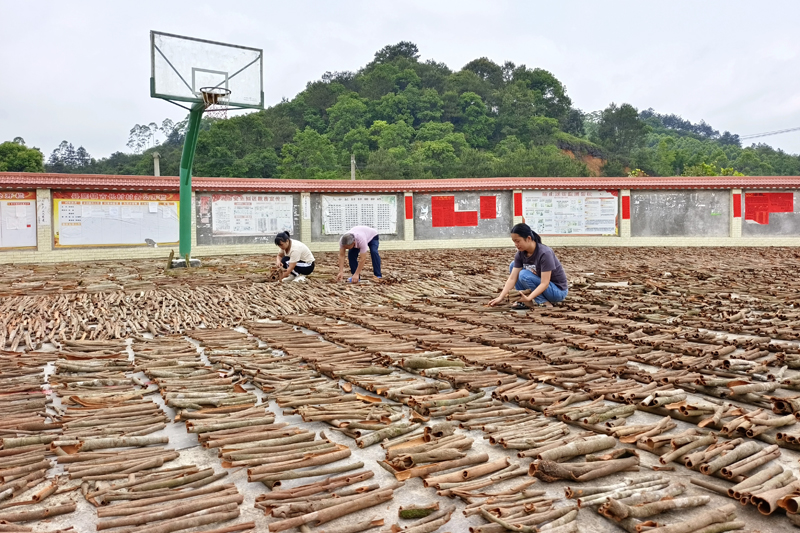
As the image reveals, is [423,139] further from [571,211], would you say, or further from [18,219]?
[18,219]

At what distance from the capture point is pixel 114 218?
17703mm

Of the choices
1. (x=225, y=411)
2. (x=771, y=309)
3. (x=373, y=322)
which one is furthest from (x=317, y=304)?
(x=771, y=309)

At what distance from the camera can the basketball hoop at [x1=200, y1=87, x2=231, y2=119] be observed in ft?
45.8

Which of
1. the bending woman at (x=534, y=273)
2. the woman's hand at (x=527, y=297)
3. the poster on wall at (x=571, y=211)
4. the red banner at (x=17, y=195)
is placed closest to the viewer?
the bending woman at (x=534, y=273)

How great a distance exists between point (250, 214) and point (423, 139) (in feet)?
94.6

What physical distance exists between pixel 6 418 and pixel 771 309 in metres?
7.35

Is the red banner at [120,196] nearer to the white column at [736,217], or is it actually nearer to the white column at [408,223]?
the white column at [408,223]

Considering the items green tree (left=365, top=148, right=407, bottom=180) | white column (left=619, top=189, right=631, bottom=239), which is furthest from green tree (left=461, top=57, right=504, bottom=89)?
white column (left=619, top=189, right=631, bottom=239)

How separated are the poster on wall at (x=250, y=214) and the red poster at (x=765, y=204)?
14.8 m

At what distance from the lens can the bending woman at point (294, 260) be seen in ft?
34.3

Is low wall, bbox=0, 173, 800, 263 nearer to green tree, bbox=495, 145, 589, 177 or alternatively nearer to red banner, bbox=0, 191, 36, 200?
red banner, bbox=0, 191, 36, 200

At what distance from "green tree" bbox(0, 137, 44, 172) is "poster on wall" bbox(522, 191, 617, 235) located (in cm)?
2900

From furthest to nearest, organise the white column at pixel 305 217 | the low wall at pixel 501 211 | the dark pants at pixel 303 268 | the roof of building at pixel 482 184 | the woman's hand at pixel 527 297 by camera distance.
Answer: the white column at pixel 305 217 → the low wall at pixel 501 211 → the roof of building at pixel 482 184 → the dark pants at pixel 303 268 → the woman's hand at pixel 527 297

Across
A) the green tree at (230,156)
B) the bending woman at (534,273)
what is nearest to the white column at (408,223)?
the bending woman at (534,273)
